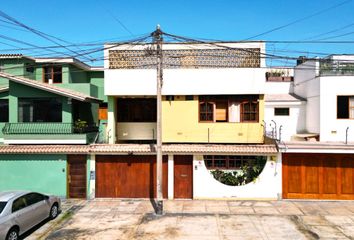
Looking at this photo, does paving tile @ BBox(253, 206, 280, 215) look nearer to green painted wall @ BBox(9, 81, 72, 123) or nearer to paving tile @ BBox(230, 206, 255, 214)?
paving tile @ BBox(230, 206, 255, 214)

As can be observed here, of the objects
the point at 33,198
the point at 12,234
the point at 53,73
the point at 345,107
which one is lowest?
the point at 12,234

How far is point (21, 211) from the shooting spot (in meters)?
12.9

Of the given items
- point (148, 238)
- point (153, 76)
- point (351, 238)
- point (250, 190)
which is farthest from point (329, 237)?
point (153, 76)

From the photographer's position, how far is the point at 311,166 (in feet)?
58.5

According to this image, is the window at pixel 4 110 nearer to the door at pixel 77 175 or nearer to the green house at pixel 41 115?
the green house at pixel 41 115

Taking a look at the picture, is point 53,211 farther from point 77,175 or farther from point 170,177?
point 170,177

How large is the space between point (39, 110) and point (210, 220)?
11.7m

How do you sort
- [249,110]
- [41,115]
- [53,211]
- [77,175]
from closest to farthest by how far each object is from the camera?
[53,211] → [77,175] → [41,115] → [249,110]

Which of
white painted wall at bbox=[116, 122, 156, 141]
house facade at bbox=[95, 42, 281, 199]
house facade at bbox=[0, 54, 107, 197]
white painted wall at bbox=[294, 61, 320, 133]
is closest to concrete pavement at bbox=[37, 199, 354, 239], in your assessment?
house facade at bbox=[95, 42, 281, 199]

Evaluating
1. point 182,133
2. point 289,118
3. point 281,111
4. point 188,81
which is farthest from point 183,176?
point 289,118

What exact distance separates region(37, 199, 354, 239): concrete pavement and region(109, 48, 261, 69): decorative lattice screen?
7.82m

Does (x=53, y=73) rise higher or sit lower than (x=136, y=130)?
higher

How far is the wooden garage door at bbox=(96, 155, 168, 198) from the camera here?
1844cm

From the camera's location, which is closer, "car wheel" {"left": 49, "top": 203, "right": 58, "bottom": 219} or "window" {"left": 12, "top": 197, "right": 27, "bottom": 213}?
"window" {"left": 12, "top": 197, "right": 27, "bottom": 213}
